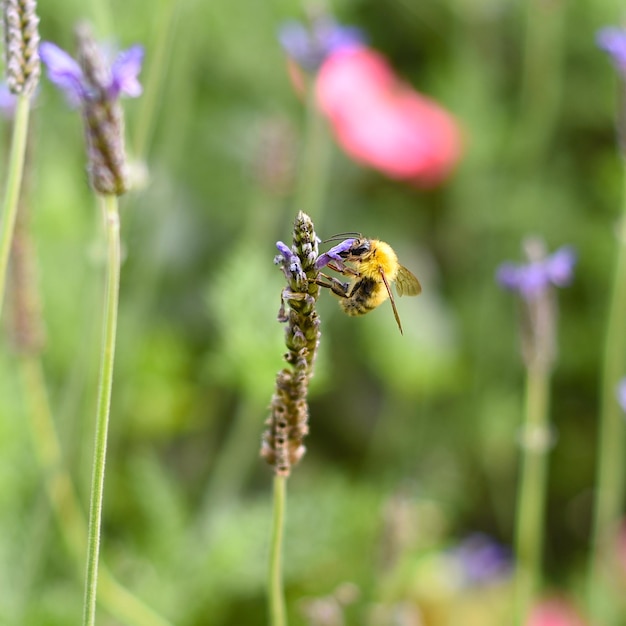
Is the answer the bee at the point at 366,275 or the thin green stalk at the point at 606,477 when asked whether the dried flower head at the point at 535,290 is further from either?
the thin green stalk at the point at 606,477

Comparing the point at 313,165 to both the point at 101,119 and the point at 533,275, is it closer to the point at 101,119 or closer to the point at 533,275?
the point at 533,275

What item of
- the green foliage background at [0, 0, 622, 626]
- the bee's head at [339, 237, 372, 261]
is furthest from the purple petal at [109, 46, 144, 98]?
the green foliage background at [0, 0, 622, 626]

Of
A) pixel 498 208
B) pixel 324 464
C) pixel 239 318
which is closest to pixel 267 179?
pixel 239 318

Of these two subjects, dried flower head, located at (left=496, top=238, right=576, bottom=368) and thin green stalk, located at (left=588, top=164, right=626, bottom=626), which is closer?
dried flower head, located at (left=496, top=238, right=576, bottom=368)

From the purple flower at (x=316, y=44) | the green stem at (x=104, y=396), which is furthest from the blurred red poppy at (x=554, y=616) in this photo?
the green stem at (x=104, y=396)

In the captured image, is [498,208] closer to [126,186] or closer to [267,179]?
[267,179]

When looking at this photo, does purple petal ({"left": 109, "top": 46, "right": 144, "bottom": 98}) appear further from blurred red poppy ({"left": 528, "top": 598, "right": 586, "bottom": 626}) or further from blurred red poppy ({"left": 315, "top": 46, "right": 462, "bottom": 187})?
blurred red poppy ({"left": 528, "top": 598, "right": 586, "bottom": 626})

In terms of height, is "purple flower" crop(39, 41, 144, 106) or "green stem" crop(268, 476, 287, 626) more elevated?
"purple flower" crop(39, 41, 144, 106)
